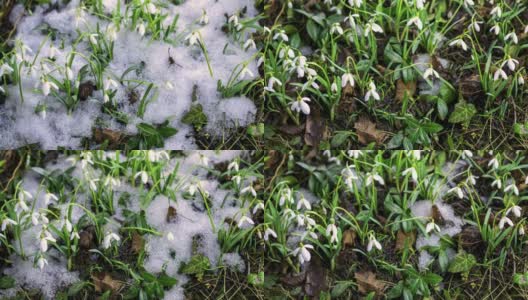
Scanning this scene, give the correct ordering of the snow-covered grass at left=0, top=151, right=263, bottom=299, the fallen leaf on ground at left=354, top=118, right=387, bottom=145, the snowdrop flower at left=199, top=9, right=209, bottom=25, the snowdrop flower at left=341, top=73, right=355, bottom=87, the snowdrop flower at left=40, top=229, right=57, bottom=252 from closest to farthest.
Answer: the snowdrop flower at left=40, top=229, right=57, bottom=252 < the snow-covered grass at left=0, top=151, right=263, bottom=299 < the snowdrop flower at left=341, top=73, right=355, bottom=87 < the fallen leaf on ground at left=354, top=118, right=387, bottom=145 < the snowdrop flower at left=199, top=9, right=209, bottom=25

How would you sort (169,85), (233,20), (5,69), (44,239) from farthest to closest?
(233,20)
(169,85)
(5,69)
(44,239)

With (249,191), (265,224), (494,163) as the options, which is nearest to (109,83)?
(249,191)

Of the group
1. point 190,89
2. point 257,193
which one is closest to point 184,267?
point 257,193

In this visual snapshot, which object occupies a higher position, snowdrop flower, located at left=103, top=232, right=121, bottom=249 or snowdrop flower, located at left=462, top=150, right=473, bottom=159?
snowdrop flower, located at left=462, top=150, right=473, bottom=159

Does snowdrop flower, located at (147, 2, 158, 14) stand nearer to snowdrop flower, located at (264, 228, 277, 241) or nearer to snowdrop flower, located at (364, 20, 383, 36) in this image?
snowdrop flower, located at (364, 20, 383, 36)

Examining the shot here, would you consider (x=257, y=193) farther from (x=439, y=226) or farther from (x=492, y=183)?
(x=492, y=183)

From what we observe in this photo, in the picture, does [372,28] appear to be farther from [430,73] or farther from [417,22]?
[430,73]

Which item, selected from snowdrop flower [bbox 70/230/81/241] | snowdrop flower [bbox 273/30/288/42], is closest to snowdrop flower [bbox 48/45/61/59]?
snowdrop flower [bbox 70/230/81/241]
